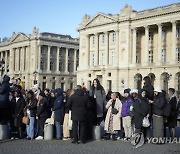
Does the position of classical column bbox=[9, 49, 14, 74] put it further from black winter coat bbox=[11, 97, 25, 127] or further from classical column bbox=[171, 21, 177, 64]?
black winter coat bbox=[11, 97, 25, 127]

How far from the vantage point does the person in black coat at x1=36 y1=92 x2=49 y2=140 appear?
14906 mm

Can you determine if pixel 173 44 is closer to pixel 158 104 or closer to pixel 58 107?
pixel 158 104

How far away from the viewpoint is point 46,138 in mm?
14922

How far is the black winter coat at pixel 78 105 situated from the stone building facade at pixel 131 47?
44539 millimetres

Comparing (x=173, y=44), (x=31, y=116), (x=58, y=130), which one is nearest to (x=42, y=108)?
(x=31, y=116)

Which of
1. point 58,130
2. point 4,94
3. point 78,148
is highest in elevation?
point 4,94

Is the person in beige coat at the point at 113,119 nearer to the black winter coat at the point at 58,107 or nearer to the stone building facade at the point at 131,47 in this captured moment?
the black winter coat at the point at 58,107

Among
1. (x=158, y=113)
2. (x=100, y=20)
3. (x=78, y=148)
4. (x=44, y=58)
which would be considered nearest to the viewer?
(x=78, y=148)

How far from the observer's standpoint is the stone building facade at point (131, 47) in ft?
192

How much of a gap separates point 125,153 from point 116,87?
5429 centimetres

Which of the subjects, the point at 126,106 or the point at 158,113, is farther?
the point at 126,106

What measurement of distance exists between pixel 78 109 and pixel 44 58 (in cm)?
8109

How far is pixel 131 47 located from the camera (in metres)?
64.1

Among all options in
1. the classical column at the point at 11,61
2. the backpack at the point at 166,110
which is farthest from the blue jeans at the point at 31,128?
the classical column at the point at 11,61
